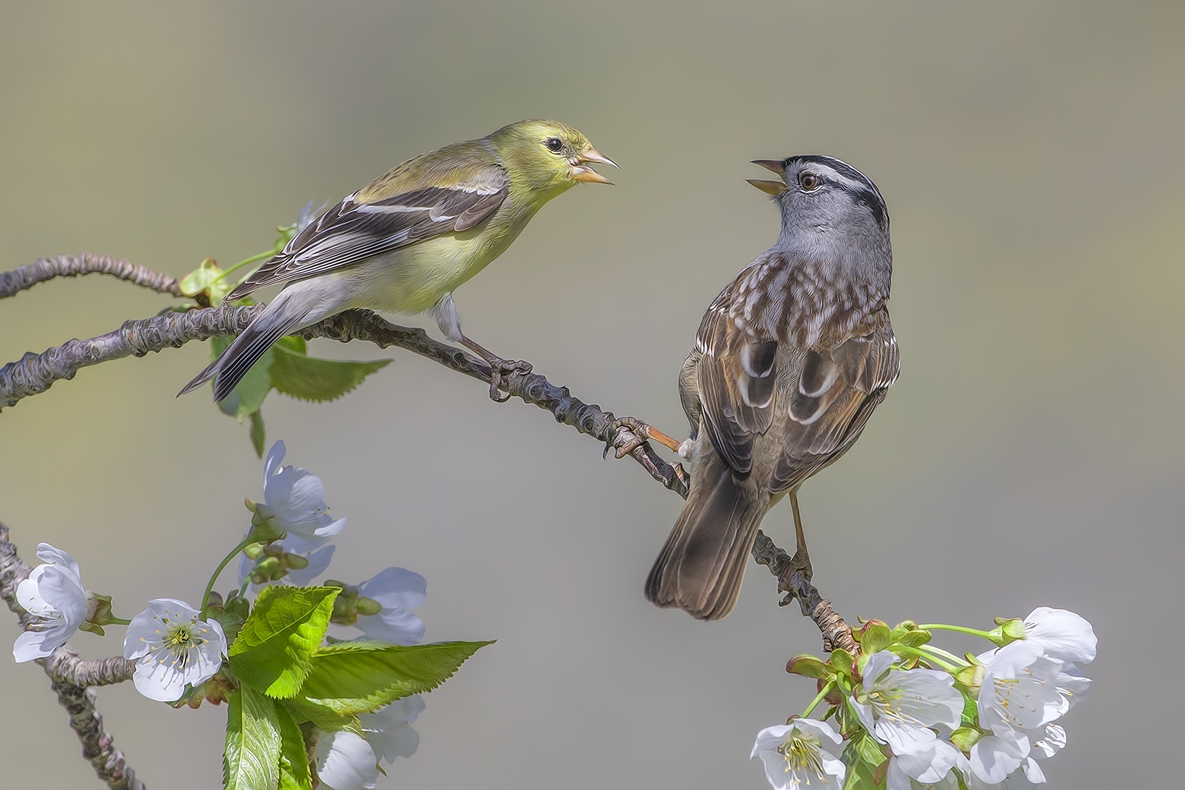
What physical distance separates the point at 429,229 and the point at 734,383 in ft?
3.72

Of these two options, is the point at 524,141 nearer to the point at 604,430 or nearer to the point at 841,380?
the point at 841,380

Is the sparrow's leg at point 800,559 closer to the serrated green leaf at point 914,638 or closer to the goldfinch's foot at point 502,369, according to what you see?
the serrated green leaf at point 914,638

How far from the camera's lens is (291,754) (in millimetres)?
1386

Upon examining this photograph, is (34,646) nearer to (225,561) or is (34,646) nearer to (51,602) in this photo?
(51,602)

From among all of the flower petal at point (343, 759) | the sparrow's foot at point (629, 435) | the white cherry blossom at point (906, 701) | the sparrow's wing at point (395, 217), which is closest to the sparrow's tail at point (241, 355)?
the sparrow's wing at point (395, 217)

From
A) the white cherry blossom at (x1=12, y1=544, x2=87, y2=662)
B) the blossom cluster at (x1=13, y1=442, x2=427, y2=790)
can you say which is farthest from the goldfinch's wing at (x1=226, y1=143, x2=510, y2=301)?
the white cherry blossom at (x1=12, y1=544, x2=87, y2=662)

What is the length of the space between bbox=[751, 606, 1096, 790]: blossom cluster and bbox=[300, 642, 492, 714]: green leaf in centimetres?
44

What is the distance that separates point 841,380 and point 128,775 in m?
1.64

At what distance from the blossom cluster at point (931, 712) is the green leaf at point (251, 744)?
65cm

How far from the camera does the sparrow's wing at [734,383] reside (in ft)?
6.81

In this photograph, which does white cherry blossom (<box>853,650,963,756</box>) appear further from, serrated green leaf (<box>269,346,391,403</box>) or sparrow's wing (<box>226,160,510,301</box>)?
sparrow's wing (<box>226,160,510,301</box>)

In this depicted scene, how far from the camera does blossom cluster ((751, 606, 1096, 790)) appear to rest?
4.16ft

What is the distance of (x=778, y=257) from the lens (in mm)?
2844

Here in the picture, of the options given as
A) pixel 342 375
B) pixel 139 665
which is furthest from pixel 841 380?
pixel 139 665
